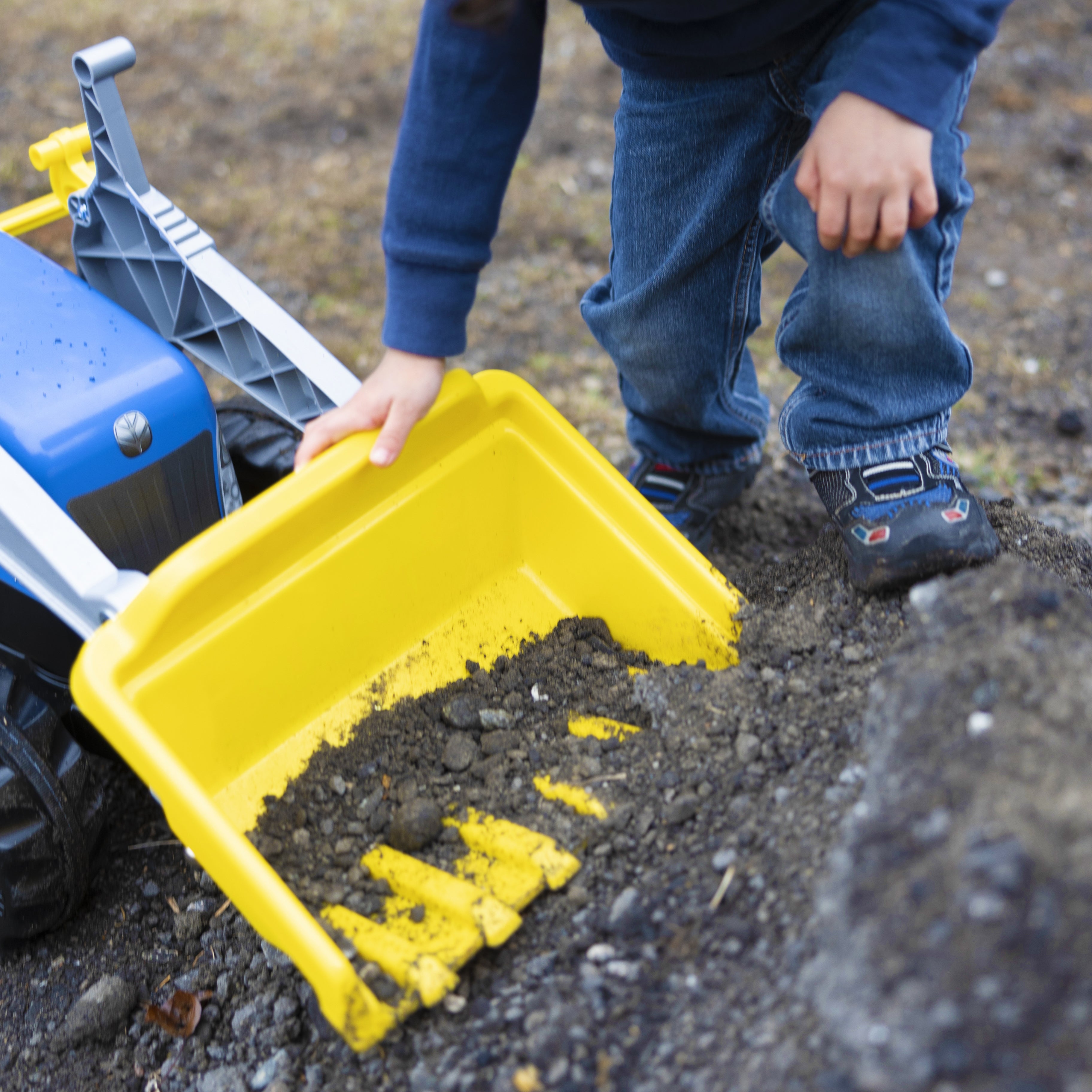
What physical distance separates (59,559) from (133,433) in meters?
0.22

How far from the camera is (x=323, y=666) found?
1215mm

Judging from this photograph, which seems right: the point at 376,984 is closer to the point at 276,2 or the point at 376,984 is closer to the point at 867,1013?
the point at 867,1013

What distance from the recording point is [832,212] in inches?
39.3

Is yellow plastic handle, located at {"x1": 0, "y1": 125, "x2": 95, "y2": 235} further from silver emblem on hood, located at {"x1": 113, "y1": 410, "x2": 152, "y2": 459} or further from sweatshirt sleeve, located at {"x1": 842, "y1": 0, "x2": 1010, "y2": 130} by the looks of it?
sweatshirt sleeve, located at {"x1": 842, "y1": 0, "x2": 1010, "y2": 130}

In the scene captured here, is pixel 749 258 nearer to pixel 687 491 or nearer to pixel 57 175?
pixel 687 491

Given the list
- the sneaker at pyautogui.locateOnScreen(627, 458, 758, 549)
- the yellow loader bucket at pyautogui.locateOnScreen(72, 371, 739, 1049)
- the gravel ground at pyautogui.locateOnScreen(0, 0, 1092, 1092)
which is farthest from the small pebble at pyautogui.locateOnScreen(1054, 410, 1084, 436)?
the yellow loader bucket at pyautogui.locateOnScreen(72, 371, 739, 1049)

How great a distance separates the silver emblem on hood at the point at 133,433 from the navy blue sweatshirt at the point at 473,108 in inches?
11.9

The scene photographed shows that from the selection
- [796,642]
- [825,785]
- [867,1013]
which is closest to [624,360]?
[796,642]

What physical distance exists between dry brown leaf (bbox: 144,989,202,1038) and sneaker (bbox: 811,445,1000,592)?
0.92m

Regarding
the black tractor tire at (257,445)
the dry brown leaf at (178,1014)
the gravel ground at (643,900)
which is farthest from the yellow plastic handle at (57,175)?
the dry brown leaf at (178,1014)

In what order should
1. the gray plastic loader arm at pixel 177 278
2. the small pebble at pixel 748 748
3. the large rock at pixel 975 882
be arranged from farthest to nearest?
the gray plastic loader arm at pixel 177 278 < the small pebble at pixel 748 748 < the large rock at pixel 975 882

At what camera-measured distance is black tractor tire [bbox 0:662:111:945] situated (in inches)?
42.8

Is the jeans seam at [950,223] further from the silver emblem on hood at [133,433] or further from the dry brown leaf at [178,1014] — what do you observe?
the dry brown leaf at [178,1014]

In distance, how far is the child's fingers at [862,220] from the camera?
977mm
